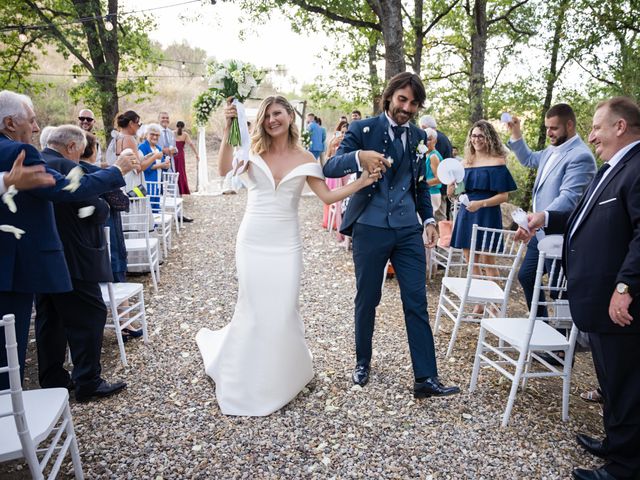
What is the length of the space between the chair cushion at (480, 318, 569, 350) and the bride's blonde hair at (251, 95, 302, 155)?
2135 millimetres

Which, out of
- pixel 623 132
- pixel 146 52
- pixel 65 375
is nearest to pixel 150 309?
pixel 65 375

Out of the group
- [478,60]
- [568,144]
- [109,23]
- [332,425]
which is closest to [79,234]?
[332,425]

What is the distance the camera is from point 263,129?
3.52 metres

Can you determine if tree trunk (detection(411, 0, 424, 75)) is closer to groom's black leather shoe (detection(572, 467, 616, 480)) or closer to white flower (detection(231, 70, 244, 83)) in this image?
white flower (detection(231, 70, 244, 83))

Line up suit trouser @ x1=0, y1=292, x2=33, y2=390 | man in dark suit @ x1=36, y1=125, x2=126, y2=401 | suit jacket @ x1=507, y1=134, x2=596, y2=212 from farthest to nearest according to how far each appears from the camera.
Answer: suit jacket @ x1=507, y1=134, x2=596, y2=212
man in dark suit @ x1=36, y1=125, x2=126, y2=401
suit trouser @ x1=0, y1=292, x2=33, y2=390

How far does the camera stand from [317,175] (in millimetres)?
3555

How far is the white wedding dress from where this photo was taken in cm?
346

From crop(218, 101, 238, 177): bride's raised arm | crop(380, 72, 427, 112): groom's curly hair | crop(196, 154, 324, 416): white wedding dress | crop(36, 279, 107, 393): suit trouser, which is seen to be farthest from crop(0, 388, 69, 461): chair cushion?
crop(380, 72, 427, 112): groom's curly hair

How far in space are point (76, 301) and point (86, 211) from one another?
68 centimetres

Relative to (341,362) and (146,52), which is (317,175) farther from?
(146,52)

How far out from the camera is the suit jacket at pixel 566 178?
404 centimetres

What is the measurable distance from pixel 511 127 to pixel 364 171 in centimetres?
238

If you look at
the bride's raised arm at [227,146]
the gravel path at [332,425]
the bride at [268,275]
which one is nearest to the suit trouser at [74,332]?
A: the gravel path at [332,425]

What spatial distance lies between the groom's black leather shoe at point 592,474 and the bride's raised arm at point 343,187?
7.29 ft
